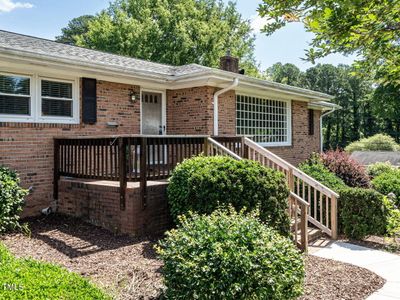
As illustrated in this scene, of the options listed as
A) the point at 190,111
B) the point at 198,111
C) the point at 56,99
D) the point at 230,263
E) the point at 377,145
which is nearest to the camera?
the point at 230,263

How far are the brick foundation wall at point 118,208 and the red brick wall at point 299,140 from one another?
6.93 m

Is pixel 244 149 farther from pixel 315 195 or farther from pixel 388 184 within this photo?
pixel 388 184

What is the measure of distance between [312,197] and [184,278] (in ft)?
18.6

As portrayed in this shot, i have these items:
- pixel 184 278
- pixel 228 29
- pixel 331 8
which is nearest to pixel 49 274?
pixel 184 278

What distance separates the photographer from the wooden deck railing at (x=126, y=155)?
20.8 feet

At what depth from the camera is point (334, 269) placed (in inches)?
209

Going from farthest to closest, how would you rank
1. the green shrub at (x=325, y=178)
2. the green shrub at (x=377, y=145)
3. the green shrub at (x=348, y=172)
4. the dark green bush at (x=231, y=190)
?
the green shrub at (x=377, y=145) < the green shrub at (x=348, y=172) < the green shrub at (x=325, y=178) < the dark green bush at (x=231, y=190)

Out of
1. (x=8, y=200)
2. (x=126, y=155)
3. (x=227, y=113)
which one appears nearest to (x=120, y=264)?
(x=126, y=155)

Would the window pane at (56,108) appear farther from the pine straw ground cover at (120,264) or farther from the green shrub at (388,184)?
the green shrub at (388,184)

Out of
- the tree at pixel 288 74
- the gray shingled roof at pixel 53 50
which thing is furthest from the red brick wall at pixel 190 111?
the tree at pixel 288 74

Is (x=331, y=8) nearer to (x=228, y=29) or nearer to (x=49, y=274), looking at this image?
(x=49, y=274)

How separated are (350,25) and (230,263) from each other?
7.29ft

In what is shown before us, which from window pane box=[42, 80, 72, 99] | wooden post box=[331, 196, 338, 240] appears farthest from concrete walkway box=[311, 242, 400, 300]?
window pane box=[42, 80, 72, 99]

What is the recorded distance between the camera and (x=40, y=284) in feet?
10.1
